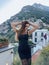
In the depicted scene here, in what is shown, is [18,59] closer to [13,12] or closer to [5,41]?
[5,41]

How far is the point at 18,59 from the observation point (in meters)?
2.63

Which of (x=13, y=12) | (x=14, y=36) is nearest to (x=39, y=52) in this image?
(x=14, y=36)

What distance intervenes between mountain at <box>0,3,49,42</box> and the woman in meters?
0.24

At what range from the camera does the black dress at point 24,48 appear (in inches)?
94.2

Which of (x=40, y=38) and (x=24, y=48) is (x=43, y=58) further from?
(x=24, y=48)

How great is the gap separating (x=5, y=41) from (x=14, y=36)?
0.15 m

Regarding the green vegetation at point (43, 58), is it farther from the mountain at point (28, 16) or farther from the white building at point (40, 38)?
the mountain at point (28, 16)

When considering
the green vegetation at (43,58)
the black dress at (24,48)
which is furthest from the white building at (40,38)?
the black dress at (24,48)

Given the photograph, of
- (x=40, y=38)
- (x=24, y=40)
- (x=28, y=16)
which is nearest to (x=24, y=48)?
(x=24, y=40)

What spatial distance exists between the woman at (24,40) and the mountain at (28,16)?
240 millimetres

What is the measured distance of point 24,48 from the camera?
94.6 inches

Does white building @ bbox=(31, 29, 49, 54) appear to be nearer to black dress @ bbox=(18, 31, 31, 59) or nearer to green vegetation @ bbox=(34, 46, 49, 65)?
green vegetation @ bbox=(34, 46, 49, 65)

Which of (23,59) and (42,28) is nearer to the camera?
(23,59)

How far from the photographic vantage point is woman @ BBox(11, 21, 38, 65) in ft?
7.86
